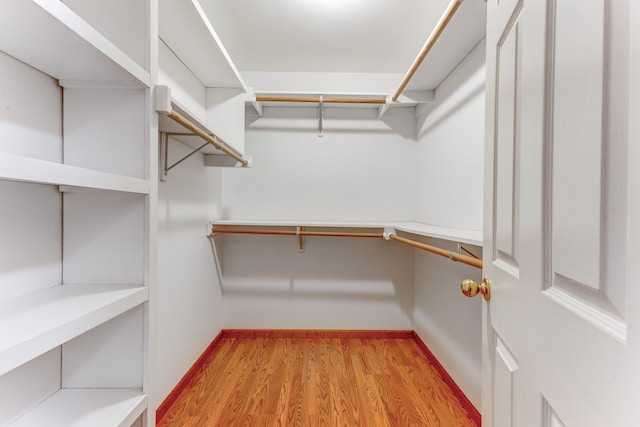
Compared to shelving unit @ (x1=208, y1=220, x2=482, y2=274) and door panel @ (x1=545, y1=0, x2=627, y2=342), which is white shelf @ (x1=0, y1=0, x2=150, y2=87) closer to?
door panel @ (x1=545, y1=0, x2=627, y2=342)

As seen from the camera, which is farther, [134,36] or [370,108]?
[370,108]

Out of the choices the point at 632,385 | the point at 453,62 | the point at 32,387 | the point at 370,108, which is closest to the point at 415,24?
the point at 453,62

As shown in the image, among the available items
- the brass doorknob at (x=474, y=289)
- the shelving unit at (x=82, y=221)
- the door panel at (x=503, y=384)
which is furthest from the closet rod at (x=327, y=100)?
the door panel at (x=503, y=384)

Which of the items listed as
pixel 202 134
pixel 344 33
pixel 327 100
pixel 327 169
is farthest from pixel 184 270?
pixel 344 33

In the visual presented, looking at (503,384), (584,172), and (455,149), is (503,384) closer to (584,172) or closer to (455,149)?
(584,172)

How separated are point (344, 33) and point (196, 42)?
88 cm

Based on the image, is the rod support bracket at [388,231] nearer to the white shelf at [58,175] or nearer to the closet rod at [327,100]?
the closet rod at [327,100]

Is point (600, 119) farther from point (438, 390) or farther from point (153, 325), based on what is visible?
point (438, 390)

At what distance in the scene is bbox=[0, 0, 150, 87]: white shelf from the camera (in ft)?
1.70

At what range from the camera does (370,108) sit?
7.89 ft

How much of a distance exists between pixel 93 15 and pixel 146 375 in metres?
0.94

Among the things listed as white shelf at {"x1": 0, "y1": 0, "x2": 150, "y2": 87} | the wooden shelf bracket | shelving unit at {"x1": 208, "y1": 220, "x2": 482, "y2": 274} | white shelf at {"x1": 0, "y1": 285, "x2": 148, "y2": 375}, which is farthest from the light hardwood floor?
white shelf at {"x1": 0, "y1": 0, "x2": 150, "y2": 87}

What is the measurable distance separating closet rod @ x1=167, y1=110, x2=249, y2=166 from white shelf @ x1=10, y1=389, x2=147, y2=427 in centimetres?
75

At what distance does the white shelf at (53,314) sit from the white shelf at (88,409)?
237 millimetres
